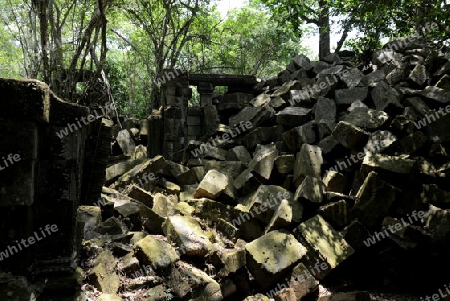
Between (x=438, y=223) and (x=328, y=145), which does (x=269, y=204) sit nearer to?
(x=328, y=145)

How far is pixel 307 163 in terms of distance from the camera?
6160 mm

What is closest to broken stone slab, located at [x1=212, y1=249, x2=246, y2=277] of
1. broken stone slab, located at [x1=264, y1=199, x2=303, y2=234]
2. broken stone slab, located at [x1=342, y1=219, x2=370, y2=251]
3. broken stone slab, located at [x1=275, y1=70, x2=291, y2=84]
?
broken stone slab, located at [x1=264, y1=199, x2=303, y2=234]

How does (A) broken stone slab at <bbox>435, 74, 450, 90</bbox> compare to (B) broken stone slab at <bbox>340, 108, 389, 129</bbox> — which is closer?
(B) broken stone slab at <bbox>340, 108, 389, 129</bbox>

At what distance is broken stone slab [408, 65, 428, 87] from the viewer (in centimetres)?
766

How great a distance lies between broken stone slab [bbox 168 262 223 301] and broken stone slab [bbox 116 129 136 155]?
18.6 feet

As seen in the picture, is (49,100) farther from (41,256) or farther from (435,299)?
(435,299)

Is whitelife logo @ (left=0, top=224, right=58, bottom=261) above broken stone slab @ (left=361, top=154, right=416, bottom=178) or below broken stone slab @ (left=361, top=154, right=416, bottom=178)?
above

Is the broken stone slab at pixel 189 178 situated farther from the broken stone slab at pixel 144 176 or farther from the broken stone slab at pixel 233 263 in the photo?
the broken stone slab at pixel 233 263

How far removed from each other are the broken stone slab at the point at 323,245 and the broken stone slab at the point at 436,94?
357cm

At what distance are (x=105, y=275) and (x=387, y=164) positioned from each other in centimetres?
432

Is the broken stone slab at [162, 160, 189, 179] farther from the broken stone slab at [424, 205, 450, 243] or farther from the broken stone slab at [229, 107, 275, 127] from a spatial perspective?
the broken stone slab at [424, 205, 450, 243]

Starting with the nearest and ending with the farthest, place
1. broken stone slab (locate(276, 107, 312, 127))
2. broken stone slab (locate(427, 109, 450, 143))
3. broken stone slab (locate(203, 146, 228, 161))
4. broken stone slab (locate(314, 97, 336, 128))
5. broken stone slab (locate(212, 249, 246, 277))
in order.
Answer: broken stone slab (locate(212, 249, 246, 277)), broken stone slab (locate(427, 109, 450, 143)), broken stone slab (locate(314, 97, 336, 128)), broken stone slab (locate(276, 107, 312, 127)), broken stone slab (locate(203, 146, 228, 161))

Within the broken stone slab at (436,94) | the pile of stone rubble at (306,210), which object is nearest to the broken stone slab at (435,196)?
the pile of stone rubble at (306,210)

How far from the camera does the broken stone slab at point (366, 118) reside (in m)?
6.47
